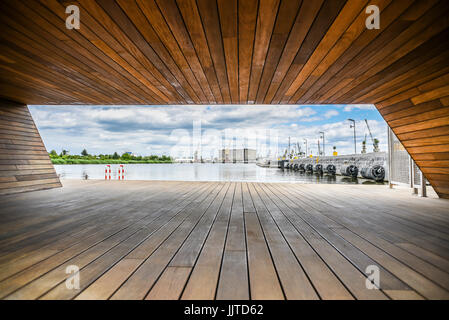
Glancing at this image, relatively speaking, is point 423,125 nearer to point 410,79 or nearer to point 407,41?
point 410,79

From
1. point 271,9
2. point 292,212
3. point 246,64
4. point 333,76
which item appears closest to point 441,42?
point 333,76

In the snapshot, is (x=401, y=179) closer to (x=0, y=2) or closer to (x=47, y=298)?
(x=47, y=298)

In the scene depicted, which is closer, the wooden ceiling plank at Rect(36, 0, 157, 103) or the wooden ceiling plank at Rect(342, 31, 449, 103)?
the wooden ceiling plank at Rect(36, 0, 157, 103)

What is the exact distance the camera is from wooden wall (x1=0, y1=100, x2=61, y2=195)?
15.4 ft

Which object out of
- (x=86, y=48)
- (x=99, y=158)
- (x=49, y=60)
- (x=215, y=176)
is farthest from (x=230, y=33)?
(x=99, y=158)

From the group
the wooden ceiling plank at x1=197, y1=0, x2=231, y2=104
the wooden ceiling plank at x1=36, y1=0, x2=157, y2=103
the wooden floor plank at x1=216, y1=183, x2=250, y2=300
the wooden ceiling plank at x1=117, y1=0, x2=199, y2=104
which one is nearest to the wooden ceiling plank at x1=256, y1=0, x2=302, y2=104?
the wooden ceiling plank at x1=197, y1=0, x2=231, y2=104

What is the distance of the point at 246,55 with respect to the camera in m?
2.73

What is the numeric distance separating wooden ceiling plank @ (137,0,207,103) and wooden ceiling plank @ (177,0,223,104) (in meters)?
0.20

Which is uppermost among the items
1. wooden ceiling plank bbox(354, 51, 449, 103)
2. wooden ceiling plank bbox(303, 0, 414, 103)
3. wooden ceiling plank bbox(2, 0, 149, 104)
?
wooden ceiling plank bbox(2, 0, 149, 104)

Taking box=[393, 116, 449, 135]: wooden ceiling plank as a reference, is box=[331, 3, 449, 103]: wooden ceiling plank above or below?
above

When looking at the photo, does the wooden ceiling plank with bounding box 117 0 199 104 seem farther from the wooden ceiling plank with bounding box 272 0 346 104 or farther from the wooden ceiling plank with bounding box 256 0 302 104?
the wooden ceiling plank with bounding box 272 0 346 104

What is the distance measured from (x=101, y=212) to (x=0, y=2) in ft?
7.49

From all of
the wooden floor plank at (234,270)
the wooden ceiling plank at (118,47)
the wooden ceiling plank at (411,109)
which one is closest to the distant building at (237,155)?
the wooden ceiling plank at (411,109)

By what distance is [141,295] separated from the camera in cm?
109
